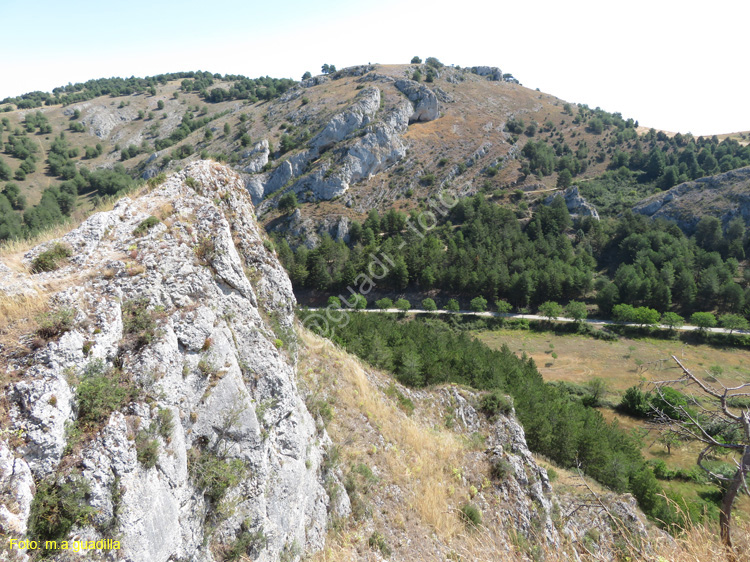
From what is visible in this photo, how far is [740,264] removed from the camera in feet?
227

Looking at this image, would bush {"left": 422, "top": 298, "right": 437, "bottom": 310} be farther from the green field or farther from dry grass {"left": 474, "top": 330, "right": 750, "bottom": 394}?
dry grass {"left": 474, "top": 330, "right": 750, "bottom": 394}

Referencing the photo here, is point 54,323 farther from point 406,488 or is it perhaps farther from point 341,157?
point 341,157

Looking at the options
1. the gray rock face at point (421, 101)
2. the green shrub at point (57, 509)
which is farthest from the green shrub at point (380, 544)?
the gray rock face at point (421, 101)

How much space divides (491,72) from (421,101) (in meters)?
81.3

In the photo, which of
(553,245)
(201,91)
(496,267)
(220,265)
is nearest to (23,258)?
(220,265)

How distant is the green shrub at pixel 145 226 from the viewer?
8.95 metres

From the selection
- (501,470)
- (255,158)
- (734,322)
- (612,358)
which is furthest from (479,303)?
(255,158)

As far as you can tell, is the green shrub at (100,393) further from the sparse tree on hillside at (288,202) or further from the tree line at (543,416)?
the sparse tree on hillside at (288,202)

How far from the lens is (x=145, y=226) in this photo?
9.09 metres

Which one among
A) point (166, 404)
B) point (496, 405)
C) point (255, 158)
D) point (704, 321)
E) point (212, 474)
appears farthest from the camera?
point (255, 158)

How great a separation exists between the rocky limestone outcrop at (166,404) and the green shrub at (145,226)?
0.26 ft

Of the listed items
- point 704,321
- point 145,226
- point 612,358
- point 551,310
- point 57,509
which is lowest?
point 612,358

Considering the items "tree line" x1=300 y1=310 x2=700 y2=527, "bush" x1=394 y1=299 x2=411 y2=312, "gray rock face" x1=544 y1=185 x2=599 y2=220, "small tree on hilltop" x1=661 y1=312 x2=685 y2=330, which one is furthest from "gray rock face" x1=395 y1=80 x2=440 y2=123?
"tree line" x1=300 y1=310 x2=700 y2=527

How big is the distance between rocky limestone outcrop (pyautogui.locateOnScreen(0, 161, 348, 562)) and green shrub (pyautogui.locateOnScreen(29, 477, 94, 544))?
6cm
